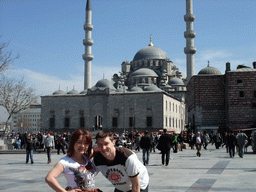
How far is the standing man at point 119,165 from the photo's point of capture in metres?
2.98

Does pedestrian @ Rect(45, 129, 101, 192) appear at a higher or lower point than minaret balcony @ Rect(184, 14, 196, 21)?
lower

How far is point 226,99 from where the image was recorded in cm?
3944

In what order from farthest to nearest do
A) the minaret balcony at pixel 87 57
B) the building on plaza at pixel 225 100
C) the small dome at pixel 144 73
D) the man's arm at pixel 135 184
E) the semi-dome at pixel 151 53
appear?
the semi-dome at pixel 151 53 → the small dome at pixel 144 73 → the minaret balcony at pixel 87 57 → the building on plaza at pixel 225 100 → the man's arm at pixel 135 184

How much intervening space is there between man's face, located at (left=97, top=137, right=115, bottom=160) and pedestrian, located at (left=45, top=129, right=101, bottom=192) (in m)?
0.12

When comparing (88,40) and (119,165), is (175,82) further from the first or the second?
(119,165)

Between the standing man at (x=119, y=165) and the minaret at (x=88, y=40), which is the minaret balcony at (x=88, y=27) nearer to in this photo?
the minaret at (x=88, y=40)

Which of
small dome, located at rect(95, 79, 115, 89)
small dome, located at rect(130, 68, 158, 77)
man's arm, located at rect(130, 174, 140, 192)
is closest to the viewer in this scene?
man's arm, located at rect(130, 174, 140, 192)

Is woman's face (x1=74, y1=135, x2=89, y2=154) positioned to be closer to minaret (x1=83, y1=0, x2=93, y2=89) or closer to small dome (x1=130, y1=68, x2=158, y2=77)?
minaret (x1=83, y1=0, x2=93, y2=89)

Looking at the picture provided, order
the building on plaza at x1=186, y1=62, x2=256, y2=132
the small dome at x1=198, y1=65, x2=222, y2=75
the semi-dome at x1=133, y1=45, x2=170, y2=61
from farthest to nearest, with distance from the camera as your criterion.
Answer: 1. the semi-dome at x1=133, y1=45, x2=170, y2=61
2. the small dome at x1=198, y1=65, x2=222, y2=75
3. the building on plaza at x1=186, y1=62, x2=256, y2=132

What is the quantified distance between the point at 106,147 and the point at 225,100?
3873 cm

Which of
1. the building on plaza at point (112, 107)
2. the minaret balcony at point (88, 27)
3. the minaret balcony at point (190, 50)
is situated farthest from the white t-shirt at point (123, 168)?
the minaret balcony at point (88, 27)

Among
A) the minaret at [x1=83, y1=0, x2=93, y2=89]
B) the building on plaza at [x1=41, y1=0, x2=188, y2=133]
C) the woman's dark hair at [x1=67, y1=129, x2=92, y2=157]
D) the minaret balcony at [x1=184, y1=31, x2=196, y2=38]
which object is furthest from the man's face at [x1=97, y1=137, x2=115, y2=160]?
the minaret at [x1=83, y1=0, x2=93, y2=89]

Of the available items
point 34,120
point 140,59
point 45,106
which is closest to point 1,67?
point 45,106

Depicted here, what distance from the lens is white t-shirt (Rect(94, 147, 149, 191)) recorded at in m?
3.00
